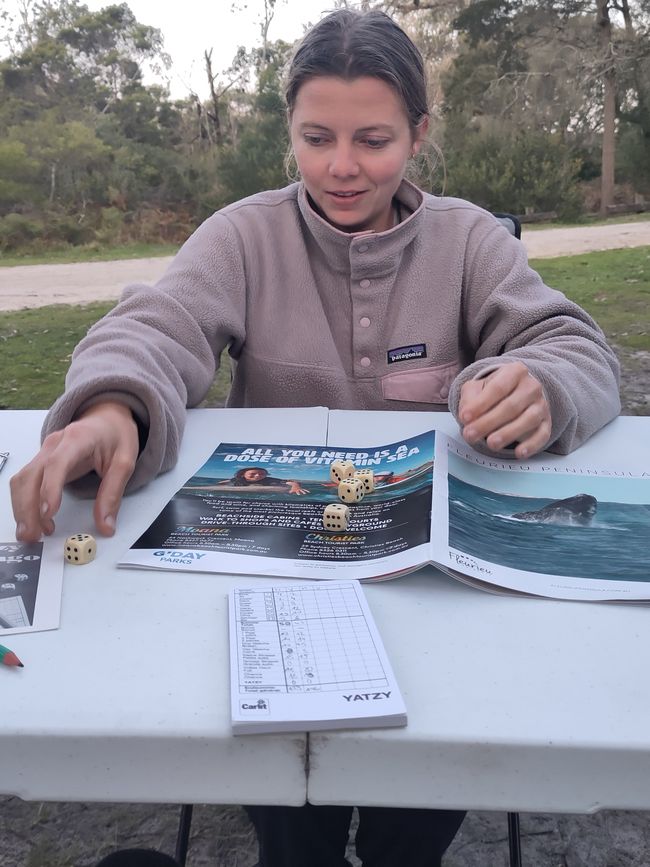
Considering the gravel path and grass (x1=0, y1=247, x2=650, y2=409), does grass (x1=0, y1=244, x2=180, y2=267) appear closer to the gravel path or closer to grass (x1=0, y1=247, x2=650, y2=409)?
grass (x1=0, y1=247, x2=650, y2=409)

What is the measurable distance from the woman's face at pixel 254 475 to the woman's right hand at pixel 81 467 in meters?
0.14

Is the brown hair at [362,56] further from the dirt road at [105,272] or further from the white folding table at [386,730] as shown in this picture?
the dirt road at [105,272]

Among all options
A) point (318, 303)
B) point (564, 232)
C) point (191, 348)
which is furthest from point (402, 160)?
point (564, 232)

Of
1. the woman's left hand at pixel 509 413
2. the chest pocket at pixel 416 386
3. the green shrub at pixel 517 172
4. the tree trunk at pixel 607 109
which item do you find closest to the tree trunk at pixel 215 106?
the green shrub at pixel 517 172

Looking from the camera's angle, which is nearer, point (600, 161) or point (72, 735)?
point (72, 735)

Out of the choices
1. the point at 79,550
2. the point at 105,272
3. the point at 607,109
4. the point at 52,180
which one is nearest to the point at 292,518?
the point at 79,550

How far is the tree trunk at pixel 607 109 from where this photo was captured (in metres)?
6.22

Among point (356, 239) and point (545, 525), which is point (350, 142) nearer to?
point (356, 239)

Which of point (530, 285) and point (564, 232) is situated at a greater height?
point (530, 285)

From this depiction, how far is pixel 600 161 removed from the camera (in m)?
7.79

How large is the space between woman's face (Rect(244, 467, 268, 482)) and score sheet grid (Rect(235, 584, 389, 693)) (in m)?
0.28

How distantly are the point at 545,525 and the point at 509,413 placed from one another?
0.21 meters

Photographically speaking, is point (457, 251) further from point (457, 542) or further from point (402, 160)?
point (457, 542)

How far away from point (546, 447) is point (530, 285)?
0.42m
